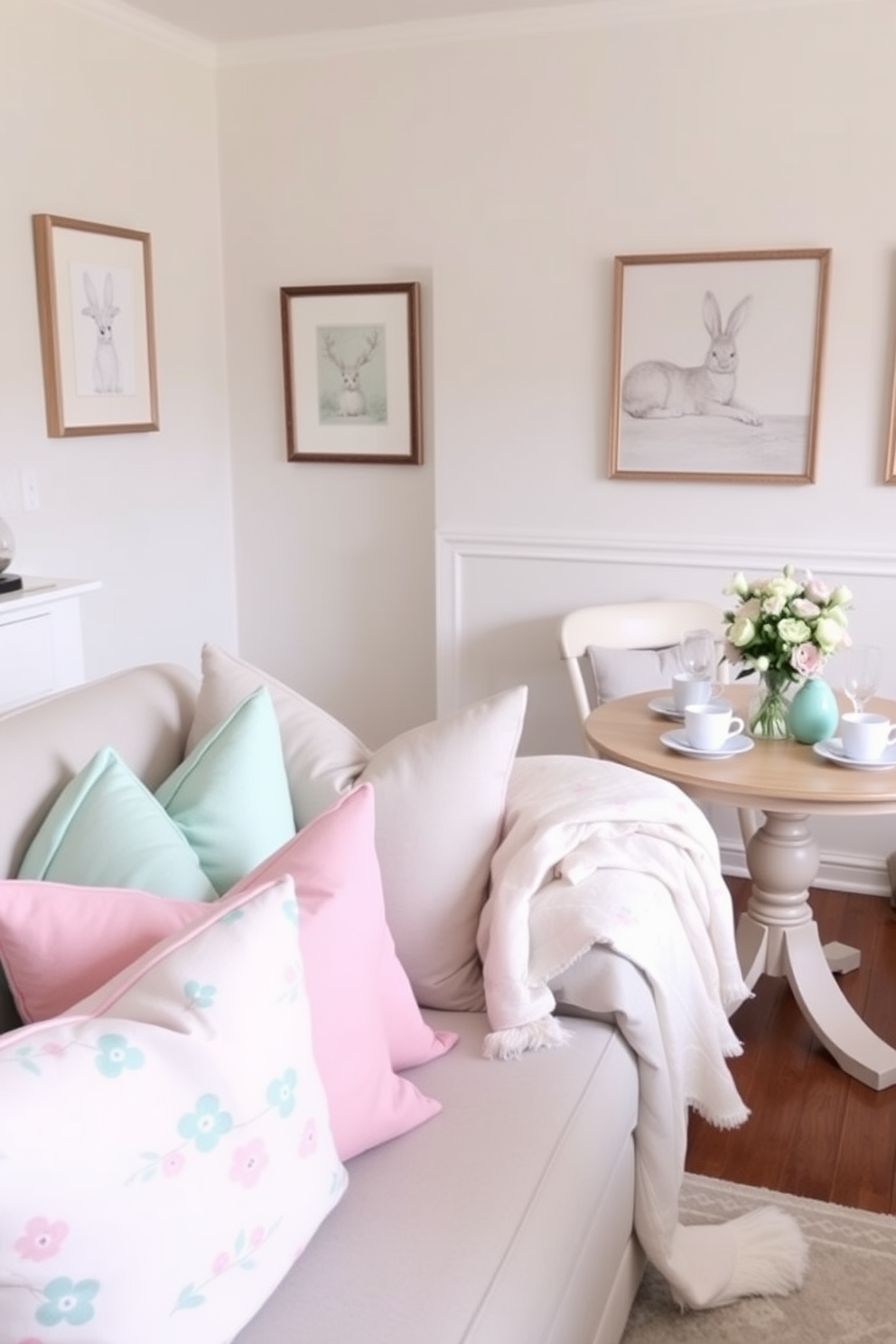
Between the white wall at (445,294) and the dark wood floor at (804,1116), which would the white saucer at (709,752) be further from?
the white wall at (445,294)

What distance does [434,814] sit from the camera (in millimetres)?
1894

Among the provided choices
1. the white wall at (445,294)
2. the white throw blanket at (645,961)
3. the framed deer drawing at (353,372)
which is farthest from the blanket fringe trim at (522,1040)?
the framed deer drawing at (353,372)

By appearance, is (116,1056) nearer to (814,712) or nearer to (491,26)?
(814,712)

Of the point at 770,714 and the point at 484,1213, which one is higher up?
the point at 770,714

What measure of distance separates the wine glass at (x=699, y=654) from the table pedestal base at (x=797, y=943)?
13.2 inches

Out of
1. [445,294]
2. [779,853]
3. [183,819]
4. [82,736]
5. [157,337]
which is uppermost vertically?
[445,294]

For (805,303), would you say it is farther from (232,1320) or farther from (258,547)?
(232,1320)

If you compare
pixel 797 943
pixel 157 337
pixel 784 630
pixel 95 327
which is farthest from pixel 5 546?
pixel 797 943

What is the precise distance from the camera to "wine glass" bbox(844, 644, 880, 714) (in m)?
2.58

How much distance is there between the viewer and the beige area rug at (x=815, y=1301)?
190cm

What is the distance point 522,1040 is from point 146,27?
3.23 m

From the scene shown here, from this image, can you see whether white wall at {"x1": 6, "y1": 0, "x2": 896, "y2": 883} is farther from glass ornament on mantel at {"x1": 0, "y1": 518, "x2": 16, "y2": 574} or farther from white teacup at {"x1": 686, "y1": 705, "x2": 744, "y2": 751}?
white teacup at {"x1": 686, "y1": 705, "x2": 744, "y2": 751}

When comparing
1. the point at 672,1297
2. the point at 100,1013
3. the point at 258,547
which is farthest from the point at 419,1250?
the point at 258,547

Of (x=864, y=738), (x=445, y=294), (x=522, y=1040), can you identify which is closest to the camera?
(x=522, y=1040)
